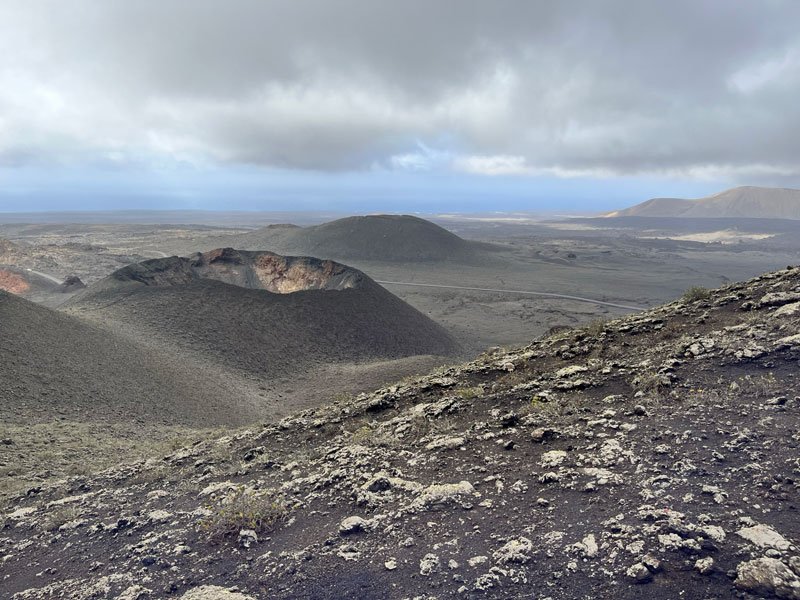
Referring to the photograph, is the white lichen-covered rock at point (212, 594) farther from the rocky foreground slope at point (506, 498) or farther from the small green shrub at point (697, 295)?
the small green shrub at point (697, 295)

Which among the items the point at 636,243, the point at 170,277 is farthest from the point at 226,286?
the point at 636,243

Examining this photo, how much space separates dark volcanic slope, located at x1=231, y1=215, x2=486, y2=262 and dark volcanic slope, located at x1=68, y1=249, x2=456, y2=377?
50.0 metres

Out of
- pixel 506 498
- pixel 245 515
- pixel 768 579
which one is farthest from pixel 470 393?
pixel 768 579

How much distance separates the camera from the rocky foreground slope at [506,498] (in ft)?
12.1

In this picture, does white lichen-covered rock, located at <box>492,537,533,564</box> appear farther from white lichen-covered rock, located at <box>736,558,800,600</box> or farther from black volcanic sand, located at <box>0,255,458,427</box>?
black volcanic sand, located at <box>0,255,458,427</box>

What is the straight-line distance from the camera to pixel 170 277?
33.2 m

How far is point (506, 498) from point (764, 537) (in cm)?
203

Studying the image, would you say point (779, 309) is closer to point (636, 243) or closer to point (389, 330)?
point (389, 330)

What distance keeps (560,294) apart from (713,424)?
5470cm

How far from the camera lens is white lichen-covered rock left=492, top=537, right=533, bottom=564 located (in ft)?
12.7

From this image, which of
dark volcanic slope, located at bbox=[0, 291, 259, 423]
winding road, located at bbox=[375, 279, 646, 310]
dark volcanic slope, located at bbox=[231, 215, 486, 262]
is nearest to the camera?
dark volcanic slope, located at bbox=[0, 291, 259, 423]

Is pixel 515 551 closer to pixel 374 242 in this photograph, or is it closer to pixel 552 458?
pixel 552 458

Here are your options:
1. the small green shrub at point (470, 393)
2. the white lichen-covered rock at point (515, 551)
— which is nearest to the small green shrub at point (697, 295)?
the small green shrub at point (470, 393)

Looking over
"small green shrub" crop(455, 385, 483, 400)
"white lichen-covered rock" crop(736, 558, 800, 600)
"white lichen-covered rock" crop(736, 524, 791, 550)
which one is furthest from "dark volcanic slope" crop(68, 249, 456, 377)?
"white lichen-covered rock" crop(736, 558, 800, 600)
